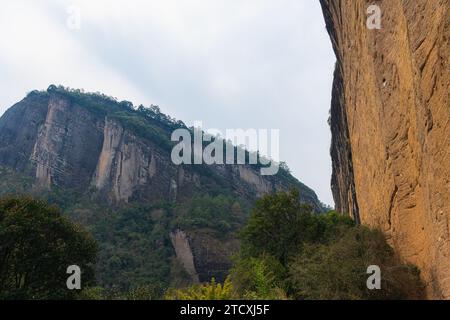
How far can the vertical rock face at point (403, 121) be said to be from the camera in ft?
34.6

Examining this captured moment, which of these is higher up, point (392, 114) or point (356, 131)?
point (356, 131)

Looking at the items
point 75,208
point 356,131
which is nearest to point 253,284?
point 356,131

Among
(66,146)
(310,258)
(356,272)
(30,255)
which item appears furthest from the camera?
(66,146)

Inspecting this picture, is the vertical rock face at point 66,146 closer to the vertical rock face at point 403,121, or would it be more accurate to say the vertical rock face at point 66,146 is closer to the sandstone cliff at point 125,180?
the sandstone cliff at point 125,180

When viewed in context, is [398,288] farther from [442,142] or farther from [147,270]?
[147,270]

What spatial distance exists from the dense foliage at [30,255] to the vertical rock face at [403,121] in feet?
46.6

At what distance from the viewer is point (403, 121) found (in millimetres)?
14172

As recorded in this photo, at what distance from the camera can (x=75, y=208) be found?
8406cm

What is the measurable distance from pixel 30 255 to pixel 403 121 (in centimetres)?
1721

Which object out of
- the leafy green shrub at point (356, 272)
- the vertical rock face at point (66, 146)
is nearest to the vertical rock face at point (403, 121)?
the leafy green shrub at point (356, 272)

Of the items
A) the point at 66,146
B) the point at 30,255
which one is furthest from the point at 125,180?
the point at 30,255

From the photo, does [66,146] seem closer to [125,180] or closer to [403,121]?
[125,180]

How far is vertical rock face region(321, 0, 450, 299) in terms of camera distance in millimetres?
10555

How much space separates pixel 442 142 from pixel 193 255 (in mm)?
57442
